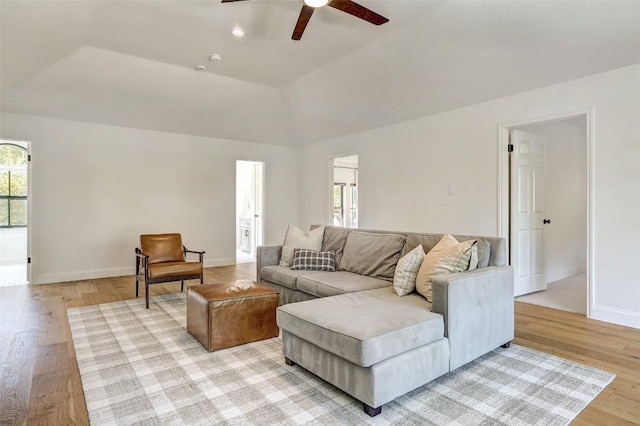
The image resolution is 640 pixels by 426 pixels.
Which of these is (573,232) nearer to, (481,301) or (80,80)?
(481,301)

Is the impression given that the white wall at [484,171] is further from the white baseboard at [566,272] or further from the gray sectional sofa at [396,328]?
the white baseboard at [566,272]

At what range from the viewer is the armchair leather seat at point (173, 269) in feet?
12.4

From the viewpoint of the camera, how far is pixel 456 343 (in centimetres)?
216

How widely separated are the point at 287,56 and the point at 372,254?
2529 millimetres

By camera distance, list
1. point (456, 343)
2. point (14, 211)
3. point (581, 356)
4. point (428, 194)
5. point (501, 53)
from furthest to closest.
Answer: point (14, 211) → point (428, 194) → point (501, 53) → point (581, 356) → point (456, 343)

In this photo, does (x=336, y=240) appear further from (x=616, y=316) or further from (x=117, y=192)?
(x=117, y=192)

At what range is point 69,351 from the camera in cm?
263

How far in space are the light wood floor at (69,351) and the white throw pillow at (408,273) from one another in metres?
1.07

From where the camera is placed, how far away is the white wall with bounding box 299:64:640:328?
3.15 metres

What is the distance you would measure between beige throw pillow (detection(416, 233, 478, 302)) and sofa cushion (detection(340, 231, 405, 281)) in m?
0.62

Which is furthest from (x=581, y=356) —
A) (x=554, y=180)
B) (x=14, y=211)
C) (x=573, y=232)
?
(x=14, y=211)

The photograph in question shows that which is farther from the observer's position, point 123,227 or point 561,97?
point 123,227

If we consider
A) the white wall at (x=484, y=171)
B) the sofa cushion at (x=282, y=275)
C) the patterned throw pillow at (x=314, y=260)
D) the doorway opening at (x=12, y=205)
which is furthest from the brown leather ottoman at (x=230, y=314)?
the doorway opening at (x=12, y=205)

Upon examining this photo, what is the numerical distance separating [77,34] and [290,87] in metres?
2.66
